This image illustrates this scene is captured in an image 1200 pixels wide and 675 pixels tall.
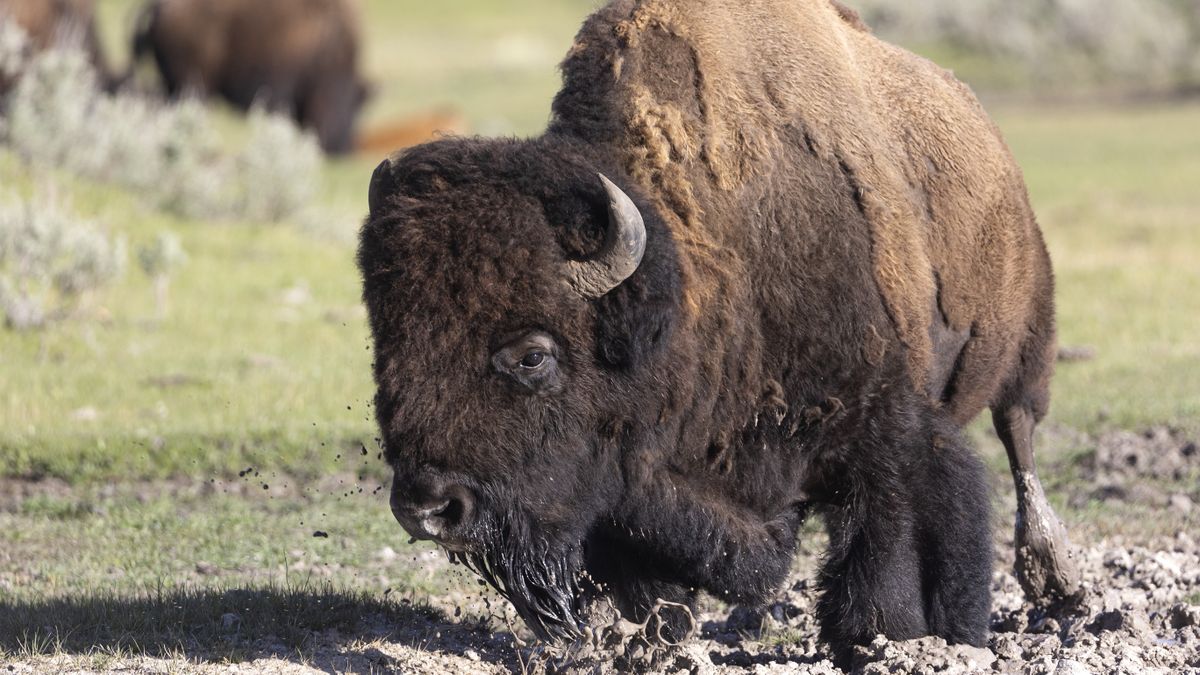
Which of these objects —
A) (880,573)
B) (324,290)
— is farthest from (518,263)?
(324,290)

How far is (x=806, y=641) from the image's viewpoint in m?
5.05

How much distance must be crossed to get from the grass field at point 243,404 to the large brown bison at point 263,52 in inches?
302

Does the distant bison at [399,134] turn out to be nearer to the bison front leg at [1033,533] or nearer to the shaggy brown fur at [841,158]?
the bison front leg at [1033,533]

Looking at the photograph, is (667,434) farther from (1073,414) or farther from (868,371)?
(1073,414)

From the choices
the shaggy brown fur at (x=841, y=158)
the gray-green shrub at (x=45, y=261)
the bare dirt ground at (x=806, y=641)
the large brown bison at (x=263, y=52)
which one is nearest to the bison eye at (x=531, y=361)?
the shaggy brown fur at (x=841, y=158)

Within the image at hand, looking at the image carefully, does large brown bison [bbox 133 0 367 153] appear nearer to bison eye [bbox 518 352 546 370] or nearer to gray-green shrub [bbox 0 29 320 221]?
gray-green shrub [bbox 0 29 320 221]

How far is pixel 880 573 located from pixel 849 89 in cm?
158

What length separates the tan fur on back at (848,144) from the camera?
170 inches

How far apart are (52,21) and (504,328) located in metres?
13.5

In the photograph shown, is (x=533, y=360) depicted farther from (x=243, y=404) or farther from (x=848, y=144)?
(x=243, y=404)

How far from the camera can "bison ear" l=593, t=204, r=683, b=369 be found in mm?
3898

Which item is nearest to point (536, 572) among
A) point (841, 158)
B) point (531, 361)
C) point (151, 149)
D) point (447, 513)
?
point (447, 513)

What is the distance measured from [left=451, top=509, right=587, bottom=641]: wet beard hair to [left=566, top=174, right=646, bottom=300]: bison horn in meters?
0.67

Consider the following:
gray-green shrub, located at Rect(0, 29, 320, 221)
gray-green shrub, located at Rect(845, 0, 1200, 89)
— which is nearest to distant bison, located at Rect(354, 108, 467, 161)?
gray-green shrub, located at Rect(0, 29, 320, 221)
